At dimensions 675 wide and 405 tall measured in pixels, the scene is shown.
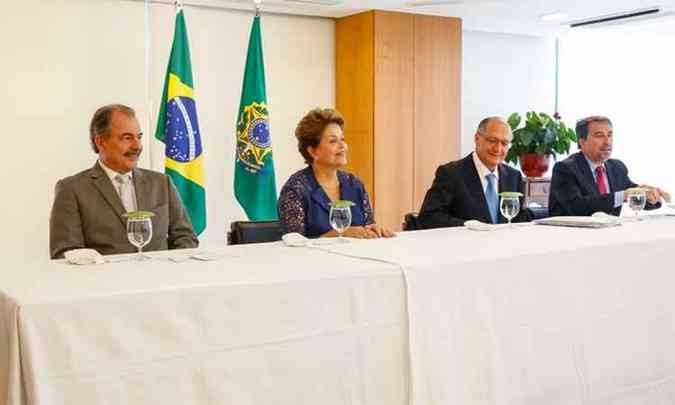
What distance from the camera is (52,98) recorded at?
5.58 metres

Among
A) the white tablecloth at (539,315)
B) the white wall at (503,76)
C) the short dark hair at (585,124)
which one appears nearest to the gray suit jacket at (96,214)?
the white tablecloth at (539,315)

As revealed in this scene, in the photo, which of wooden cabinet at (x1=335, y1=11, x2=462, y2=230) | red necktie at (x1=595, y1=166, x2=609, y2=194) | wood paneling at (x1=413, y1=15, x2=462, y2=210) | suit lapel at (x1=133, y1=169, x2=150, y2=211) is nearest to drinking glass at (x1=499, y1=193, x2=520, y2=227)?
red necktie at (x1=595, y1=166, x2=609, y2=194)

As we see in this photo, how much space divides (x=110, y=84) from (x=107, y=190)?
287cm

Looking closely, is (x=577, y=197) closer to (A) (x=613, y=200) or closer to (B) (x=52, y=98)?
(A) (x=613, y=200)

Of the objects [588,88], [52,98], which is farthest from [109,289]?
[588,88]

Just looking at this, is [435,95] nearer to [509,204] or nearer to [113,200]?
[509,204]

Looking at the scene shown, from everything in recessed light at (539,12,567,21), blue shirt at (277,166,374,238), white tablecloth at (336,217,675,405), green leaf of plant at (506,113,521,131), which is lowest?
white tablecloth at (336,217,675,405)

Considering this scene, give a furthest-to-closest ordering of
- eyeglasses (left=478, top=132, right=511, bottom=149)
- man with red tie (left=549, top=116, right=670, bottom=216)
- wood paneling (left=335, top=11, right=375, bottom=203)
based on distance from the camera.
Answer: wood paneling (left=335, top=11, right=375, bottom=203), man with red tie (left=549, top=116, right=670, bottom=216), eyeglasses (left=478, top=132, right=511, bottom=149)

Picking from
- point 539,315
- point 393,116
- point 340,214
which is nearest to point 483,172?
point 340,214

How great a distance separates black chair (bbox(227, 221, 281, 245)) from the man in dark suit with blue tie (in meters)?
0.75

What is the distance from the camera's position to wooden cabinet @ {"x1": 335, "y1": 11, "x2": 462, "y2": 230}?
6535mm

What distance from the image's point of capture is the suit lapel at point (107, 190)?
313cm

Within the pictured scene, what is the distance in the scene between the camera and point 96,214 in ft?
10.2

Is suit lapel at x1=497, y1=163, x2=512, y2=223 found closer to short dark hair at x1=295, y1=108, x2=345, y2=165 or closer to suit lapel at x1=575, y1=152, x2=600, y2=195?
suit lapel at x1=575, y1=152, x2=600, y2=195
